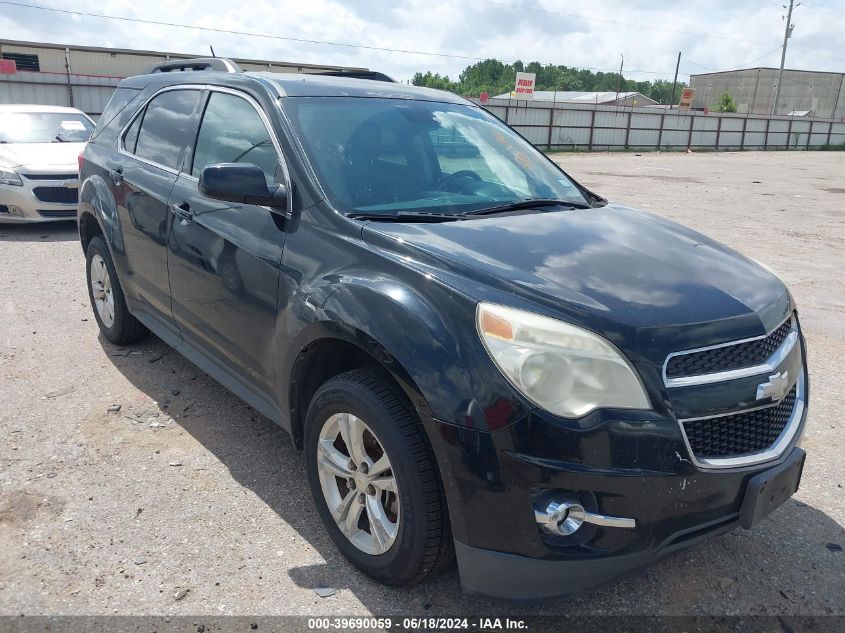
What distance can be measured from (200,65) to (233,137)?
117 cm

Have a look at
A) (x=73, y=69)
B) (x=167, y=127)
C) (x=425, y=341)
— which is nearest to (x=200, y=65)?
(x=167, y=127)

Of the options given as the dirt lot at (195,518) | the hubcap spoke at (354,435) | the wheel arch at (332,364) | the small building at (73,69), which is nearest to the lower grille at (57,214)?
the dirt lot at (195,518)

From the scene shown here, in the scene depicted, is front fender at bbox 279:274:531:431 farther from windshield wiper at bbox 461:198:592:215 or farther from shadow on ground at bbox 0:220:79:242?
shadow on ground at bbox 0:220:79:242

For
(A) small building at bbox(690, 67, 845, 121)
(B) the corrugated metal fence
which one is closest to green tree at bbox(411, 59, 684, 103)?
(A) small building at bbox(690, 67, 845, 121)

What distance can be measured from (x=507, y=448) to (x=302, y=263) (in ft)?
3.85

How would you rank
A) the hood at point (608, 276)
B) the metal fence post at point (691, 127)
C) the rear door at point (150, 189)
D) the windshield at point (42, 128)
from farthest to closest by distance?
the metal fence post at point (691, 127) < the windshield at point (42, 128) < the rear door at point (150, 189) < the hood at point (608, 276)

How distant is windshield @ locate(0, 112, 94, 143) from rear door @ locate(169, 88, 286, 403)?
7.23 metres

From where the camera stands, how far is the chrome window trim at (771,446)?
2168mm

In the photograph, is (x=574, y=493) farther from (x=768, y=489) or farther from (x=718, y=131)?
(x=718, y=131)

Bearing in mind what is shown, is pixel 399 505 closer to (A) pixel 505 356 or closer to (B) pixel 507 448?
(B) pixel 507 448

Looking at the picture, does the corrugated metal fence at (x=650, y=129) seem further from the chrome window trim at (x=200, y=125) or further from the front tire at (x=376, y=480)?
the front tire at (x=376, y=480)

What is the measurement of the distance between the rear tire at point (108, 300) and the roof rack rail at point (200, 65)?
4.10 ft

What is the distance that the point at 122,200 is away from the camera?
429cm

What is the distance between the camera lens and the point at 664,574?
279 cm
